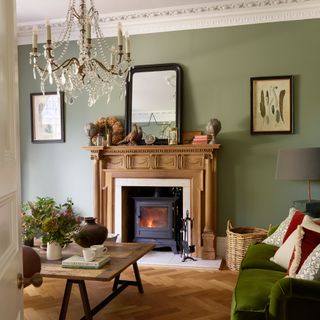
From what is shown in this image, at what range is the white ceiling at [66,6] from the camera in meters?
4.54

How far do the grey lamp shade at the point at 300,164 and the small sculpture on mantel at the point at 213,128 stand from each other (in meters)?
0.85

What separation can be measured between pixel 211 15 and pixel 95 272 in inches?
134

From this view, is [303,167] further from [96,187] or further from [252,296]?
[96,187]

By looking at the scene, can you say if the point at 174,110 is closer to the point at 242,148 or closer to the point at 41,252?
the point at 242,148

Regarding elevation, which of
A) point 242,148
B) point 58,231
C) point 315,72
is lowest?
point 58,231

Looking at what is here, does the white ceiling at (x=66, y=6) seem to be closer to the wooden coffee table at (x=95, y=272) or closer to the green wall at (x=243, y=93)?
the green wall at (x=243, y=93)

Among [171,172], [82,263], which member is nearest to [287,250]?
[82,263]

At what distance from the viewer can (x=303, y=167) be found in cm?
388

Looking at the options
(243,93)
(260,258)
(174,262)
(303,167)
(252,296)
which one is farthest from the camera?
(243,93)

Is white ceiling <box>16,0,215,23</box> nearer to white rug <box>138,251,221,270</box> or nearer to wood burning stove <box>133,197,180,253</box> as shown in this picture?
wood burning stove <box>133,197,180,253</box>

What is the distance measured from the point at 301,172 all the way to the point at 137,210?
2.10 meters

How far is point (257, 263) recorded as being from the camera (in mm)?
2875

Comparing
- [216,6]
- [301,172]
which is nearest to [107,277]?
[301,172]

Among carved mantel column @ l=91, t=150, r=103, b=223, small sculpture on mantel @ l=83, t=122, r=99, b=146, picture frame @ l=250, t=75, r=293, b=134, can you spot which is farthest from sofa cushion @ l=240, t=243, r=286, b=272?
small sculpture on mantel @ l=83, t=122, r=99, b=146
